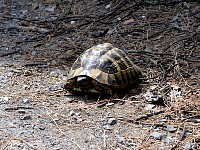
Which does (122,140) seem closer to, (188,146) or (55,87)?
(188,146)

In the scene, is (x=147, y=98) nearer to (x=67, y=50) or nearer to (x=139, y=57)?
(x=139, y=57)

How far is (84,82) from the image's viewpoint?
176 inches

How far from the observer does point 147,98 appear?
4.34m

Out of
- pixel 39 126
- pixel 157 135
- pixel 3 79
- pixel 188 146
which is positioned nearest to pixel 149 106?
pixel 157 135

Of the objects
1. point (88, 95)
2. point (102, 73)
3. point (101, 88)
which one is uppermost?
point (102, 73)

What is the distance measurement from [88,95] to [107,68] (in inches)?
12.7

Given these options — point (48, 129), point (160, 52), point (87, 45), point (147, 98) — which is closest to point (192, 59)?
point (160, 52)

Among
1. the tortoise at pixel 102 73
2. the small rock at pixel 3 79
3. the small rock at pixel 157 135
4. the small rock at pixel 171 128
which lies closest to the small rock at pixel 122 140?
the small rock at pixel 157 135

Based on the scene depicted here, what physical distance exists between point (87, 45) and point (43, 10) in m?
2.10

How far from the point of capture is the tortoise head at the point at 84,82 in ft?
14.7

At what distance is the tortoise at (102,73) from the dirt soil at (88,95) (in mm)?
109

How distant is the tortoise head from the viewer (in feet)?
14.7

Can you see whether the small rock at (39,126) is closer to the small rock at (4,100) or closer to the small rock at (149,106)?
the small rock at (4,100)

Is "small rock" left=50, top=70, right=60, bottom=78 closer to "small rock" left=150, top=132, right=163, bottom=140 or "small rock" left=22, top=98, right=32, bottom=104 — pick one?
"small rock" left=22, top=98, right=32, bottom=104
